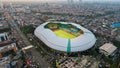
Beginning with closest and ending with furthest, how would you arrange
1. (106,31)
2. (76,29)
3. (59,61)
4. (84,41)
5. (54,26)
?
(59,61) < (84,41) < (76,29) < (54,26) < (106,31)

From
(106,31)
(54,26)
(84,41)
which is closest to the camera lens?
(84,41)

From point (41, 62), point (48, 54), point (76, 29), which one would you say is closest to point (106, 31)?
point (76, 29)

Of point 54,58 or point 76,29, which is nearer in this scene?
point 54,58

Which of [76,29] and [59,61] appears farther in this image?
[76,29]

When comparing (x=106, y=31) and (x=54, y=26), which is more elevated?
(x=54, y=26)

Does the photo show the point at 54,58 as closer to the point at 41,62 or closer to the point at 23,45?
the point at 41,62

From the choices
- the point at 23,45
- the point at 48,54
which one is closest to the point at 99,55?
the point at 48,54

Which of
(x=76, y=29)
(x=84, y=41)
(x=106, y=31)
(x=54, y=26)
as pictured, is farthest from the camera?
(x=106, y=31)

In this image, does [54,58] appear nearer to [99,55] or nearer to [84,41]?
[84,41]

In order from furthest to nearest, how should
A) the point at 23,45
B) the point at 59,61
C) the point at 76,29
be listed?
the point at 76,29, the point at 23,45, the point at 59,61
